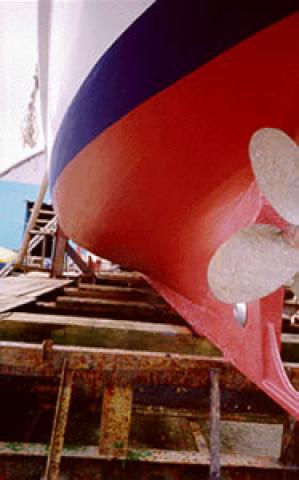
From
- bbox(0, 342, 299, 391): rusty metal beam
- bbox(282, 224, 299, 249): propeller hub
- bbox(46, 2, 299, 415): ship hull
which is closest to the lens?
bbox(46, 2, 299, 415): ship hull

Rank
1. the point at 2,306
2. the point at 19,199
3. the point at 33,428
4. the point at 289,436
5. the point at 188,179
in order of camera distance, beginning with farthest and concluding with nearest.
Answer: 1. the point at 19,199
2. the point at 33,428
3. the point at 2,306
4. the point at 289,436
5. the point at 188,179

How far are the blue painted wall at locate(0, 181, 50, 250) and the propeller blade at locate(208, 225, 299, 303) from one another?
41.2ft

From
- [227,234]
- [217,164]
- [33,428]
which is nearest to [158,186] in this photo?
[217,164]

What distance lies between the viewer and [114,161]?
3.90 ft

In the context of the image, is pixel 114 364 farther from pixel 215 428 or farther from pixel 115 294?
pixel 115 294

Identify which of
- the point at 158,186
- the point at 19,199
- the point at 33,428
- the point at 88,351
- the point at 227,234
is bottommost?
the point at 33,428

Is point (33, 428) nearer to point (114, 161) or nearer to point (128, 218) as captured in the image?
point (128, 218)

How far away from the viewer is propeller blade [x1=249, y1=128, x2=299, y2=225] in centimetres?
98

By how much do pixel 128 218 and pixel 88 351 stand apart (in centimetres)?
54

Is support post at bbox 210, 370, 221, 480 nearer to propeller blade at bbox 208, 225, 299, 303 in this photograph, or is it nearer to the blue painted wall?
propeller blade at bbox 208, 225, 299, 303

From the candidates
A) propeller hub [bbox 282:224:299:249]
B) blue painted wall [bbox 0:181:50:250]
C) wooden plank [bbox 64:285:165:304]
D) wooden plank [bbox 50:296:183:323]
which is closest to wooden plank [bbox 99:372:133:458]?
propeller hub [bbox 282:224:299:249]

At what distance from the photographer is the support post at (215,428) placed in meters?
1.25

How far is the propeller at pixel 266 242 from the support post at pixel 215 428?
40cm

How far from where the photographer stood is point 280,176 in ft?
3.29
